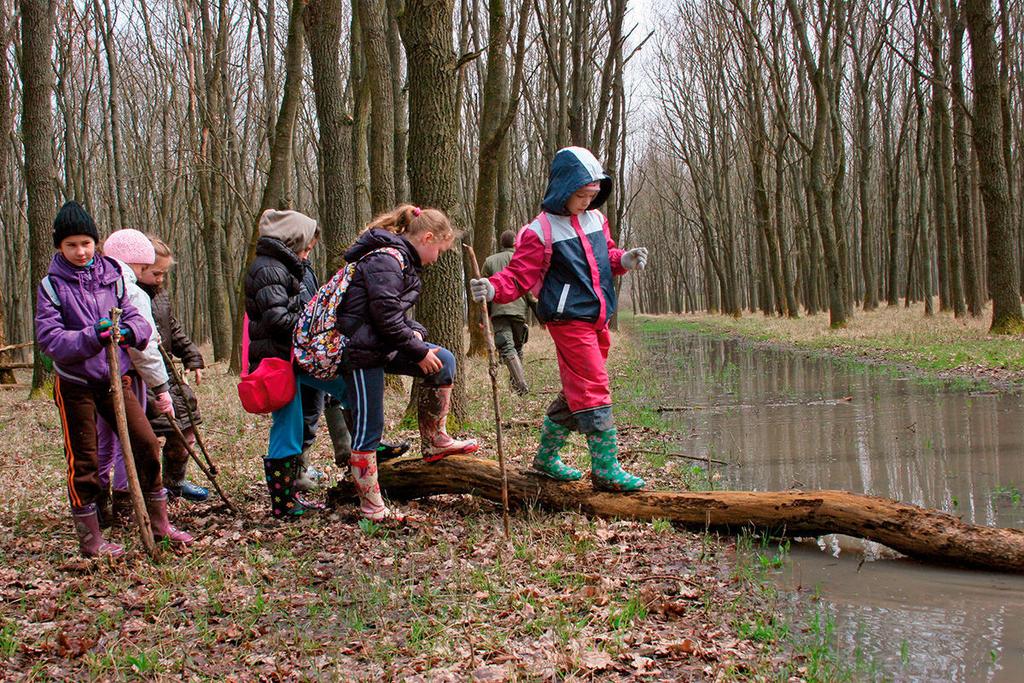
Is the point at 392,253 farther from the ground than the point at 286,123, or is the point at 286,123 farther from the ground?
the point at 286,123

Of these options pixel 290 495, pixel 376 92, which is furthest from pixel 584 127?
pixel 290 495

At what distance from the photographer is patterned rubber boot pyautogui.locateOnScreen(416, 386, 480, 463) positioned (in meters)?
5.20

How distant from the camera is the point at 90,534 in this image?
14.4ft

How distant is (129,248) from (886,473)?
5.37 m

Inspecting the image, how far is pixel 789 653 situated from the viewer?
310cm

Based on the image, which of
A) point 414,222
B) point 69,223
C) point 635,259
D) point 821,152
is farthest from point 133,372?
point 821,152

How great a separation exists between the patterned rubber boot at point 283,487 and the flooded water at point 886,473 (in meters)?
2.94

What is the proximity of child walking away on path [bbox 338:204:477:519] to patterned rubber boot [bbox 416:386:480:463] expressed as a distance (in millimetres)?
162

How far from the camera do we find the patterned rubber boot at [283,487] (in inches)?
199

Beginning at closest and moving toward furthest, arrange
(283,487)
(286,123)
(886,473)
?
(283,487)
(886,473)
(286,123)

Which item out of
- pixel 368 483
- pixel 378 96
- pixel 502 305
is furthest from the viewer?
pixel 502 305

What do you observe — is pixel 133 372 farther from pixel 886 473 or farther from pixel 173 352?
pixel 886 473

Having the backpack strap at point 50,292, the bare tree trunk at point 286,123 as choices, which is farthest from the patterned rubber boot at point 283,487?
the bare tree trunk at point 286,123

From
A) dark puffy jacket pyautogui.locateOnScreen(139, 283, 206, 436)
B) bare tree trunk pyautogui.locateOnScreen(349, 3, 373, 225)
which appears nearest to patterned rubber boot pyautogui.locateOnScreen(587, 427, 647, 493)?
dark puffy jacket pyautogui.locateOnScreen(139, 283, 206, 436)
